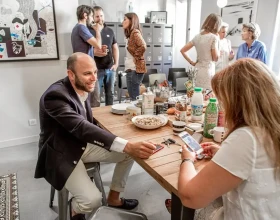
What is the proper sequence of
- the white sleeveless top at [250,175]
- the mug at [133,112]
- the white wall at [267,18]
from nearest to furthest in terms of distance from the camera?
the white sleeveless top at [250,175]
the mug at [133,112]
the white wall at [267,18]

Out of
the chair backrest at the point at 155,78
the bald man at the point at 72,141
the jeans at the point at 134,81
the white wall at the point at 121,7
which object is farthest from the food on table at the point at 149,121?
the white wall at the point at 121,7

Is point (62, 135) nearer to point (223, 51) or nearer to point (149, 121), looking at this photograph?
point (149, 121)

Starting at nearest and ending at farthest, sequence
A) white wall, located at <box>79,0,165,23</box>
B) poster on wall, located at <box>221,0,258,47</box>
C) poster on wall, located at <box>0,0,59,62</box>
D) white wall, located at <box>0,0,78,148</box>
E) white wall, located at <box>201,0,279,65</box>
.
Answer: poster on wall, located at <box>0,0,59,62</box> < white wall, located at <box>0,0,78,148</box> < white wall, located at <box>201,0,279,65</box> < poster on wall, located at <box>221,0,258,47</box> < white wall, located at <box>79,0,165,23</box>

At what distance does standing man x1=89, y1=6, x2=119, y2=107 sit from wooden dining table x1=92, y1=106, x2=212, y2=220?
127 centimetres

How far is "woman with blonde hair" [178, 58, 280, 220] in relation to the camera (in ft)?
2.30

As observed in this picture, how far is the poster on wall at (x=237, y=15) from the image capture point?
3.83 meters

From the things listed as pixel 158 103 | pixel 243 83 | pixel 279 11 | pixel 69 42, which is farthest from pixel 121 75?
pixel 243 83

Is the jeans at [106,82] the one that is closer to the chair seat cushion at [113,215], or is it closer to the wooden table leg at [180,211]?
the chair seat cushion at [113,215]

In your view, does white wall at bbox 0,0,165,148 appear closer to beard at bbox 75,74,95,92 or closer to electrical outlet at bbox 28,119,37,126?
electrical outlet at bbox 28,119,37,126

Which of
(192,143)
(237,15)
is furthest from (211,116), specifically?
(237,15)

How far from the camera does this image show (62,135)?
133 cm

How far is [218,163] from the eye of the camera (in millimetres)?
712

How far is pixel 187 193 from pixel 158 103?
1.09m

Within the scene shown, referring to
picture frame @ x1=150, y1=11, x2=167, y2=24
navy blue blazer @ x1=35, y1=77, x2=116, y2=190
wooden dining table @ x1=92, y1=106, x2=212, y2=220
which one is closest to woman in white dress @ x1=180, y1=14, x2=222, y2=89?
wooden dining table @ x1=92, y1=106, x2=212, y2=220
